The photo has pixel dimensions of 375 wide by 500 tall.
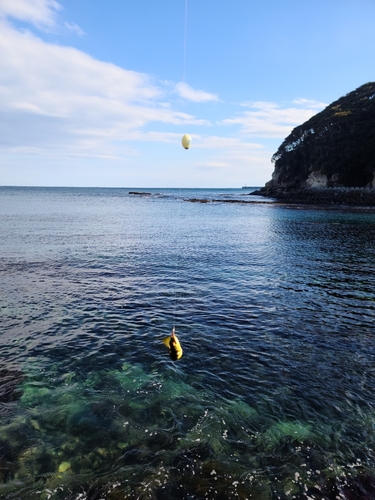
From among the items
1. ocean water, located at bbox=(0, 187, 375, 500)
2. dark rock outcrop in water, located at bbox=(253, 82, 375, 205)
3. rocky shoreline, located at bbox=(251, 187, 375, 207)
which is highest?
dark rock outcrop in water, located at bbox=(253, 82, 375, 205)

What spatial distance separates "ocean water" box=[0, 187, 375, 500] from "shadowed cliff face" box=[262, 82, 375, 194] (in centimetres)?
8936

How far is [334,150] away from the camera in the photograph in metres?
107

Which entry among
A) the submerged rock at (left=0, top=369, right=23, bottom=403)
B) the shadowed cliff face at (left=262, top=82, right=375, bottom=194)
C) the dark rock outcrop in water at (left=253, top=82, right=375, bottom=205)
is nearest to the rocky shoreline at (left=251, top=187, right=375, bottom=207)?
the dark rock outcrop in water at (left=253, top=82, right=375, bottom=205)

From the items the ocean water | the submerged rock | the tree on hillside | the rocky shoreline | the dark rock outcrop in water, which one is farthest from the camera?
the tree on hillside

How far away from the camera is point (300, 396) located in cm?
1014

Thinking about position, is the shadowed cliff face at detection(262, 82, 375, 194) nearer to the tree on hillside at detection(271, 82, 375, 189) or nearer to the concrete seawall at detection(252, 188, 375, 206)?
the tree on hillside at detection(271, 82, 375, 189)

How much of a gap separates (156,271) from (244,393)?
52.3ft

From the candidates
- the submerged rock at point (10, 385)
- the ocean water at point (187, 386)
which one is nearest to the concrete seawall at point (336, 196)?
the ocean water at point (187, 386)

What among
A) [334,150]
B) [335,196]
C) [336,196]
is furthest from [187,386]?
[334,150]

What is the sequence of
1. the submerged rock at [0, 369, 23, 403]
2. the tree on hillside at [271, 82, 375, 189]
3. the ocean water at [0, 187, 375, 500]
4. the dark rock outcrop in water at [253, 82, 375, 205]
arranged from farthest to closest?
the tree on hillside at [271, 82, 375, 189] < the dark rock outcrop in water at [253, 82, 375, 205] < the submerged rock at [0, 369, 23, 403] < the ocean water at [0, 187, 375, 500]

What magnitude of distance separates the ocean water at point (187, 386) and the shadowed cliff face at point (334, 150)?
293 feet

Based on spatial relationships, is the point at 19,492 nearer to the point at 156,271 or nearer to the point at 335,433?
the point at 335,433

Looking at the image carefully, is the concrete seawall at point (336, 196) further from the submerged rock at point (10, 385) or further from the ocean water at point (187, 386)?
the submerged rock at point (10, 385)

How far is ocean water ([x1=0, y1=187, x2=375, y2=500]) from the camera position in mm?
7246
